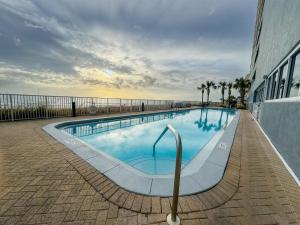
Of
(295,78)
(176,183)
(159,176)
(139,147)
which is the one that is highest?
(295,78)

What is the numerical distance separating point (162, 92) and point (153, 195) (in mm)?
27605

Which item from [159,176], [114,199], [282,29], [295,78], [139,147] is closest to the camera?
[114,199]

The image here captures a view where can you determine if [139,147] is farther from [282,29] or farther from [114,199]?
[282,29]

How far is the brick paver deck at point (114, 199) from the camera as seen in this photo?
145 cm

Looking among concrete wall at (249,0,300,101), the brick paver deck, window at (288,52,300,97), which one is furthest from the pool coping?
concrete wall at (249,0,300,101)

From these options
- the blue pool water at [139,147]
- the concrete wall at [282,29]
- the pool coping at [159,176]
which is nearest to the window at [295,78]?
the concrete wall at [282,29]

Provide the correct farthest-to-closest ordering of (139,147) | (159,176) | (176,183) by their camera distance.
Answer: (139,147) < (159,176) < (176,183)

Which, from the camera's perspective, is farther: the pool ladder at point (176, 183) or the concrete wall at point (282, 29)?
the concrete wall at point (282, 29)

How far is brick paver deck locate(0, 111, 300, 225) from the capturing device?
1.45m

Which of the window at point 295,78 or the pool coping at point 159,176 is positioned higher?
the window at point 295,78

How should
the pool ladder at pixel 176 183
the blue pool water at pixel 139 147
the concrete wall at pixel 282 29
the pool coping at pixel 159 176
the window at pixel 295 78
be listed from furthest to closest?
1. the blue pool water at pixel 139 147
2. the window at pixel 295 78
3. the concrete wall at pixel 282 29
4. the pool coping at pixel 159 176
5. the pool ladder at pixel 176 183

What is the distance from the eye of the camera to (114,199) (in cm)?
171

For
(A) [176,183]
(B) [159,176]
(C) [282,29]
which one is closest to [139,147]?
(B) [159,176]

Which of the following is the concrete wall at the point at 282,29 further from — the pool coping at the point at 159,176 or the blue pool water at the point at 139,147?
the blue pool water at the point at 139,147
